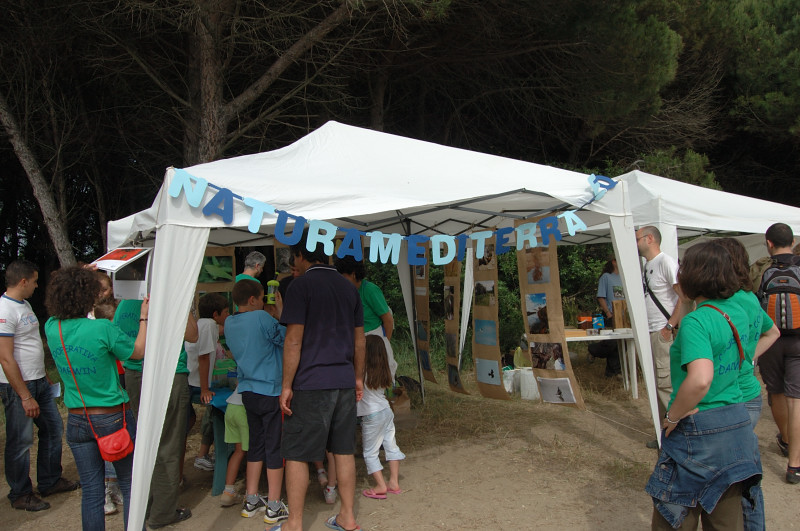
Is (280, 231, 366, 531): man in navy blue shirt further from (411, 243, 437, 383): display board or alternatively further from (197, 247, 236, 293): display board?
(411, 243, 437, 383): display board

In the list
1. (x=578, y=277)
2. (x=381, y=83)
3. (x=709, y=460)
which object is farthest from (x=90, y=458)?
(x=578, y=277)

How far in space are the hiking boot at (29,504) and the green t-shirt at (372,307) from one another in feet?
8.17

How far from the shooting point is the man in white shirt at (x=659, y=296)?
409 centimetres

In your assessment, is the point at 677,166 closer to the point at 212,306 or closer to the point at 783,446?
the point at 783,446

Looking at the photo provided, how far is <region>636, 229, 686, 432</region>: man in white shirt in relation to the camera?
4.09 m

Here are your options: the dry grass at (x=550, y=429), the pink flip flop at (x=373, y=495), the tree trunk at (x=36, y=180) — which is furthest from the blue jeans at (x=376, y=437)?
the tree trunk at (x=36, y=180)

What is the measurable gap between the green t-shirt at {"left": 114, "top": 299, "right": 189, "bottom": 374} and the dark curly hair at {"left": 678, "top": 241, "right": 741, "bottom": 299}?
2.92 metres

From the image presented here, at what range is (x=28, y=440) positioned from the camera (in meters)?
3.91

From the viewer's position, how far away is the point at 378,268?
10.4 m

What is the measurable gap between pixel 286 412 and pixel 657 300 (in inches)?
106

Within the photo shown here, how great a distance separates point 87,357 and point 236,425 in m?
1.25

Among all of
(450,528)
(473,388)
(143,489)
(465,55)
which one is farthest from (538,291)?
(465,55)

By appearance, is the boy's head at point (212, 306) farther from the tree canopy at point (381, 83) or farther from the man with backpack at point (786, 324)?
the man with backpack at point (786, 324)

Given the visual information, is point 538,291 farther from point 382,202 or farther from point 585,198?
point 382,202
